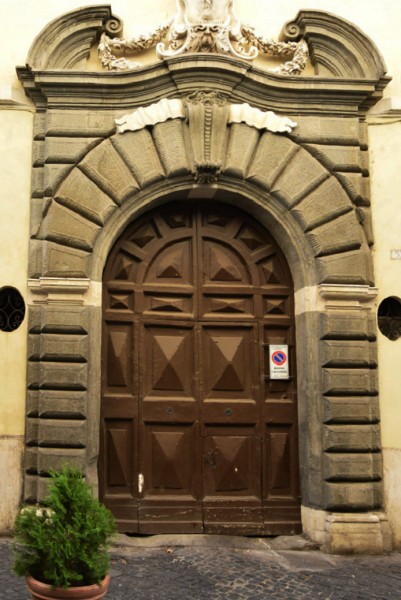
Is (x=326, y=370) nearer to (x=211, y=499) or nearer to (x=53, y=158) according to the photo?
(x=211, y=499)

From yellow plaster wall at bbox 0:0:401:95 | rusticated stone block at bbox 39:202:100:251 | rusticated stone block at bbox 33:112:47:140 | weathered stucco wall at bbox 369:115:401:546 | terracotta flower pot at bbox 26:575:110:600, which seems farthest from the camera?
yellow plaster wall at bbox 0:0:401:95

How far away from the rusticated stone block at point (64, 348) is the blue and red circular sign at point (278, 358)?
1.80m

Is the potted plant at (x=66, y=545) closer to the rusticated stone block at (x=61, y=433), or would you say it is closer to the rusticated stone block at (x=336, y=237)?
the rusticated stone block at (x=61, y=433)

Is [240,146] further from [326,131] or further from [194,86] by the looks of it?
[326,131]

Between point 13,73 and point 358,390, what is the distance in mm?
4503

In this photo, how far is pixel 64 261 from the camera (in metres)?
6.20

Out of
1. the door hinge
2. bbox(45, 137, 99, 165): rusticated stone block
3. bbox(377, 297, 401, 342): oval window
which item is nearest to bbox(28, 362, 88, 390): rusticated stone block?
the door hinge

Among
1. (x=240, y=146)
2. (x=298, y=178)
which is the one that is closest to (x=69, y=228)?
(x=240, y=146)

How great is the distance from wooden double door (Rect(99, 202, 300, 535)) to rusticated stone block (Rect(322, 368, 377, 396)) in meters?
0.45

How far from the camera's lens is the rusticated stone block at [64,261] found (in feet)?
20.3

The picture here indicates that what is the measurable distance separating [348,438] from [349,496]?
509 millimetres

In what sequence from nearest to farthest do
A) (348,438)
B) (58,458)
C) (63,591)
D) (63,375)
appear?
(63,591), (58,458), (63,375), (348,438)

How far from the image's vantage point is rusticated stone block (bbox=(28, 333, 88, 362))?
607cm

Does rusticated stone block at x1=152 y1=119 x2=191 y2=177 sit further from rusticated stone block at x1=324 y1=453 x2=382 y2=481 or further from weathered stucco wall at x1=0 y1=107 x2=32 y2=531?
rusticated stone block at x1=324 y1=453 x2=382 y2=481
